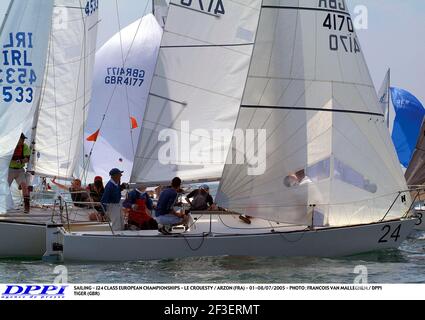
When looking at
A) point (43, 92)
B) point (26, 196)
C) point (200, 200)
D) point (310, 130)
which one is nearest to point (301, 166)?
point (310, 130)

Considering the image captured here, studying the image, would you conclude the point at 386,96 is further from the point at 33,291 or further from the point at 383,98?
the point at 33,291

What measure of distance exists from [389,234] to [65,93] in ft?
24.2

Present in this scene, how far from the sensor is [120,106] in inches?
825

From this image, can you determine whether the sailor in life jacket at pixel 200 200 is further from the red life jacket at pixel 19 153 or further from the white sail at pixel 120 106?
the white sail at pixel 120 106

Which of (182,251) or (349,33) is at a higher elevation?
(349,33)

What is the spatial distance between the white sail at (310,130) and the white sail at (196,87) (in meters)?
1.27

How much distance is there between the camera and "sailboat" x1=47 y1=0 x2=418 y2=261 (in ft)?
37.2

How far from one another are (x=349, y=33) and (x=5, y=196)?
215 inches

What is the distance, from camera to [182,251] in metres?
11.3

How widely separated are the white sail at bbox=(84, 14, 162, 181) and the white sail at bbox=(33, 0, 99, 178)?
13.1ft

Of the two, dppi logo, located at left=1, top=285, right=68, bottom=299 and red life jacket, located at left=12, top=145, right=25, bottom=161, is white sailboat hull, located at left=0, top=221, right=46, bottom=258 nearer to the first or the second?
red life jacket, located at left=12, top=145, right=25, bottom=161

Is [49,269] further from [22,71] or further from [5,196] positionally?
[22,71]

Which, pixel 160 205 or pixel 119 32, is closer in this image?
pixel 160 205

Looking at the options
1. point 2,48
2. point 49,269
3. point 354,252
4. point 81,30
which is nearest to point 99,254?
point 49,269
